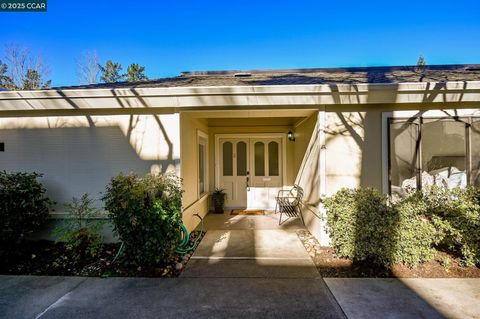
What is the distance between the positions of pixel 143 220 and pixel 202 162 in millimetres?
3474

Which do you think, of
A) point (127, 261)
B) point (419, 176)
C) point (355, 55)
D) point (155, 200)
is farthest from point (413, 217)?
point (355, 55)

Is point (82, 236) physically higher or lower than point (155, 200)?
lower

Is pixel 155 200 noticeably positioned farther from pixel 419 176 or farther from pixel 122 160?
pixel 419 176

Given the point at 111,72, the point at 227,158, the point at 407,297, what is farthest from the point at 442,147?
the point at 111,72

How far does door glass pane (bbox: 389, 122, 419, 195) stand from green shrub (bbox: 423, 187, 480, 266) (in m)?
0.70

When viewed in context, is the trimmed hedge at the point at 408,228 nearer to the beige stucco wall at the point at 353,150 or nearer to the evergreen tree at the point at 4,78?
the beige stucco wall at the point at 353,150

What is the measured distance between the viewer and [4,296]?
301 cm

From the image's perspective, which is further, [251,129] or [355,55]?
[355,55]

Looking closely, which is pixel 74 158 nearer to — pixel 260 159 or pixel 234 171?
pixel 234 171

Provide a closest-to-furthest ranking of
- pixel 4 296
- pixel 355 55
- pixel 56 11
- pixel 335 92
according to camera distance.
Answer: pixel 4 296, pixel 335 92, pixel 56 11, pixel 355 55

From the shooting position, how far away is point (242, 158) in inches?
300

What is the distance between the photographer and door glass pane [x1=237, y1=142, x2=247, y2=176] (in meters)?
7.61

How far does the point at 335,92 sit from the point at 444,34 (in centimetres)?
860

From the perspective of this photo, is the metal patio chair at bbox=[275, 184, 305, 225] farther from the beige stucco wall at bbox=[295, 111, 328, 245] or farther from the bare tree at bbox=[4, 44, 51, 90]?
the bare tree at bbox=[4, 44, 51, 90]
